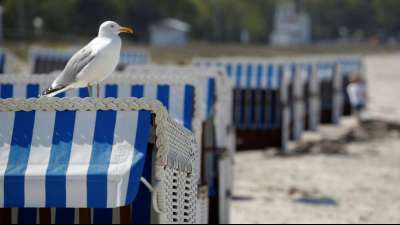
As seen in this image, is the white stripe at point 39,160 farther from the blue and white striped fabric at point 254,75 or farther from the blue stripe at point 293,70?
the blue stripe at point 293,70

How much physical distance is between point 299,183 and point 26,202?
7.48m

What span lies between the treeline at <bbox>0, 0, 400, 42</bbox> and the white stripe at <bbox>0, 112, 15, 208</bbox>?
141 feet

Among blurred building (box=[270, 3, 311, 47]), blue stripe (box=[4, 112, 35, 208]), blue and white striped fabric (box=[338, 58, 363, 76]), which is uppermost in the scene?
blurred building (box=[270, 3, 311, 47])

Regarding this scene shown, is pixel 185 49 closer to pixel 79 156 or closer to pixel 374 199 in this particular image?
pixel 374 199

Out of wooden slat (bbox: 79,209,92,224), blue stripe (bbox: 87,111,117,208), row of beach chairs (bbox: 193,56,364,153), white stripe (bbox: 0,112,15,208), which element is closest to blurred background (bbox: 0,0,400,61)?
row of beach chairs (bbox: 193,56,364,153)

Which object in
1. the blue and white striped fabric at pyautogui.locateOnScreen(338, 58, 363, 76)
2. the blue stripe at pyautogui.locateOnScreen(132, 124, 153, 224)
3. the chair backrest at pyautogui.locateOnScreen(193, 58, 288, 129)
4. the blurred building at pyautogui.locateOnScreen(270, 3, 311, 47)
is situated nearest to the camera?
the blue stripe at pyautogui.locateOnScreen(132, 124, 153, 224)

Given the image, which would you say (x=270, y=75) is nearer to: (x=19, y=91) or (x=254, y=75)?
(x=254, y=75)

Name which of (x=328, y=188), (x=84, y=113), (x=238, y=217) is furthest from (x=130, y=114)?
(x=328, y=188)

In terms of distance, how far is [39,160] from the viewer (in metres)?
3.05

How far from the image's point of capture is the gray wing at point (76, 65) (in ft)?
12.4

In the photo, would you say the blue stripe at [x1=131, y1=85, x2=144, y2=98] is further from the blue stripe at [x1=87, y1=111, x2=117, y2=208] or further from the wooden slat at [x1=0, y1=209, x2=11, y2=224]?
the blue stripe at [x1=87, y1=111, x2=117, y2=208]

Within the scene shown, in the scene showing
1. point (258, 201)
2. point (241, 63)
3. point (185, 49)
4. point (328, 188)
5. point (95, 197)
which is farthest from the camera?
point (185, 49)

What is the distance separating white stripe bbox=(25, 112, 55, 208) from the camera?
3002 mm

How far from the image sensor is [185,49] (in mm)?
52812
